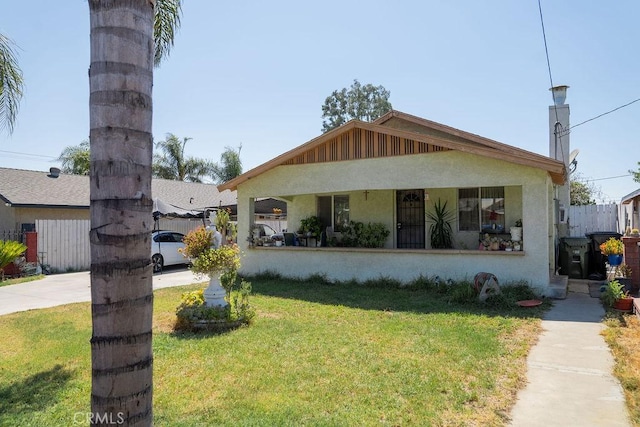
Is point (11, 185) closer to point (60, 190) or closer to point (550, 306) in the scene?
point (60, 190)

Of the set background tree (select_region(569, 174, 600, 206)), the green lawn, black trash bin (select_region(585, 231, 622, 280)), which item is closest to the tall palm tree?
the green lawn

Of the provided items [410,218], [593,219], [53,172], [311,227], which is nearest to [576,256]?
[410,218]

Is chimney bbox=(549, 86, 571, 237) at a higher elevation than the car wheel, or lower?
higher

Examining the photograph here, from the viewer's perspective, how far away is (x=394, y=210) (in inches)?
509

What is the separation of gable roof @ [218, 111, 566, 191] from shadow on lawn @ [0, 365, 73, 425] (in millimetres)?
8037

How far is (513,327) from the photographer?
21.9 feet

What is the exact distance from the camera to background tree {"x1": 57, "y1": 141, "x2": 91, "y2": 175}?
1308 inches

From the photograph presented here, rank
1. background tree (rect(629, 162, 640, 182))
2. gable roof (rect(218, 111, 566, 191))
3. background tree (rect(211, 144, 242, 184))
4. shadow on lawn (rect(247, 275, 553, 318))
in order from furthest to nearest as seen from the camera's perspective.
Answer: background tree (rect(211, 144, 242, 184)) < background tree (rect(629, 162, 640, 182)) < gable roof (rect(218, 111, 566, 191)) < shadow on lawn (rect(247, 275, 553, 318))

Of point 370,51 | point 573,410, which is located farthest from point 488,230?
point 573,410

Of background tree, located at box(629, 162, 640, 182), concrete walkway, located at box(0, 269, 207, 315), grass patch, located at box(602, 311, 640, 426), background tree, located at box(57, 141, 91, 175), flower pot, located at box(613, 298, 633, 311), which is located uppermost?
background tree, located at box(57, 141, 91, 175)

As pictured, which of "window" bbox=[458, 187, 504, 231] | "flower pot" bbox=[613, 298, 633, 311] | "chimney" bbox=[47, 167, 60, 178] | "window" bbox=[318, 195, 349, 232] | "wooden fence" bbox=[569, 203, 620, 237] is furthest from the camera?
"chimney" bbox=[47, 167, 60, 178]

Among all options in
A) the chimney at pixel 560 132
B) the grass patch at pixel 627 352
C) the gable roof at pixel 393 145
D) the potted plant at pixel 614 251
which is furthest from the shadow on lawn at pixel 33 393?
the chimney at pixel 560 132

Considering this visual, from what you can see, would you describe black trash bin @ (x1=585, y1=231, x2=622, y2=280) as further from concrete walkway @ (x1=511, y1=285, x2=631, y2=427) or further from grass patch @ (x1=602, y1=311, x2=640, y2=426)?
concrete walkway @ (x1=511, y1=285, x2=631, y2=427)

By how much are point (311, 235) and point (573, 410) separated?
31.8 ft
